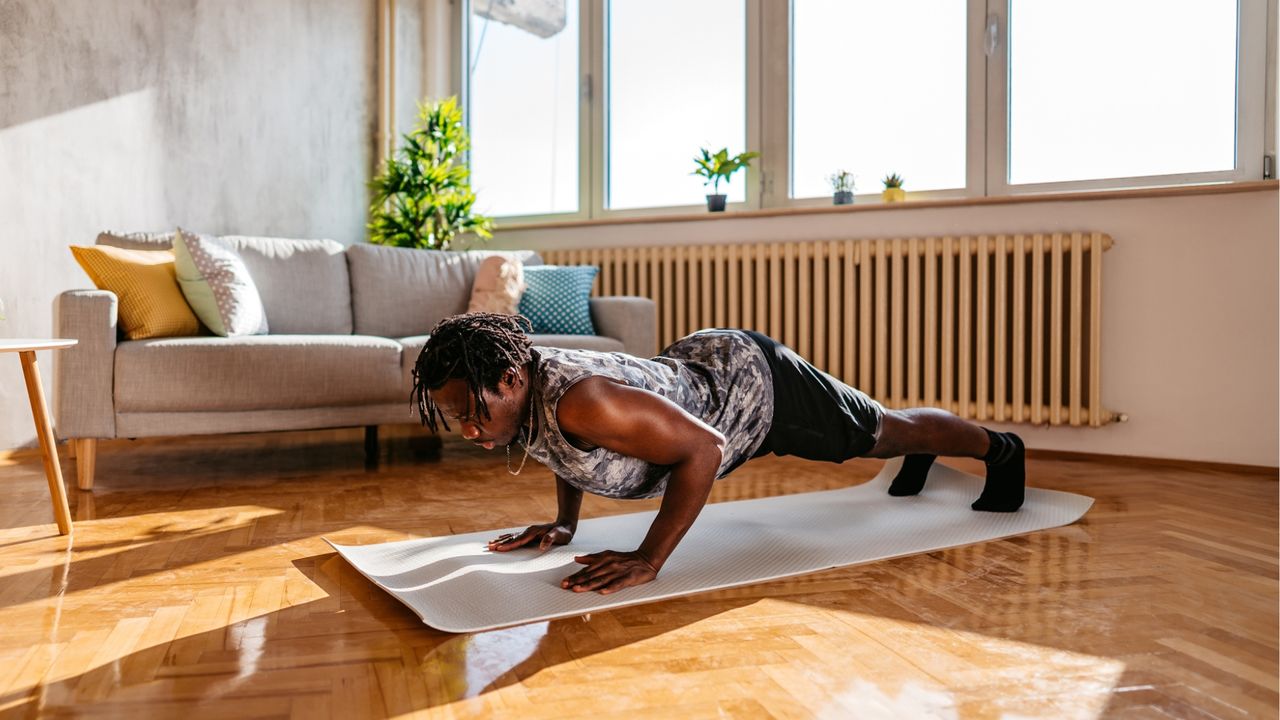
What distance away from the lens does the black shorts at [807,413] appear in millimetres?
2033

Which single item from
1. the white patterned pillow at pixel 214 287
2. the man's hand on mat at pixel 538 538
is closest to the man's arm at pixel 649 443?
the man's hand on mat at pixel 538 538

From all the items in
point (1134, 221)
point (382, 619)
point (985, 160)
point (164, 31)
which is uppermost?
point (164, 31)

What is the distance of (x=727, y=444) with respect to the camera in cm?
195

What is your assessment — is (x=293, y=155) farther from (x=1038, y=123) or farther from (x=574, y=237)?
(x=1038, y=123)

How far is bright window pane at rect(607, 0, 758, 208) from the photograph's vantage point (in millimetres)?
4543

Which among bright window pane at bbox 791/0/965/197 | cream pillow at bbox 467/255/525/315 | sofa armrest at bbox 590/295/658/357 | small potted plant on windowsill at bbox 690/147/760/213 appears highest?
bright window pane at bbox 791/0/965/197

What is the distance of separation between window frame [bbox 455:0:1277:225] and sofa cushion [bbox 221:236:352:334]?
4.51 feet

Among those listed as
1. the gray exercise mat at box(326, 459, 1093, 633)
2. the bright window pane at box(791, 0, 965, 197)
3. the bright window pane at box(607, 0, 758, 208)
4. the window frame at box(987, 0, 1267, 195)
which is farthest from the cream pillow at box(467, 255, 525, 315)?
the window frame at box(987, 0, 1267, 195)

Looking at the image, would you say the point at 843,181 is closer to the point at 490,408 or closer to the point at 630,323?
the point at 630,323

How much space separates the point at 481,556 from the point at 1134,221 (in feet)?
9.24

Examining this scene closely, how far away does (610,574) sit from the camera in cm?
177

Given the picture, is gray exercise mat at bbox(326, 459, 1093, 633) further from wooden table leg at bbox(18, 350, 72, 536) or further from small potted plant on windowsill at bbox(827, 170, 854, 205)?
small potted plant on windowsill at bbox(827, 170, 854, 205)

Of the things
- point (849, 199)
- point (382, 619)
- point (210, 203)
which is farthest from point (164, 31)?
point (382, 619)

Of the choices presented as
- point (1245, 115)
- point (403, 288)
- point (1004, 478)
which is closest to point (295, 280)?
point (403, 288)
